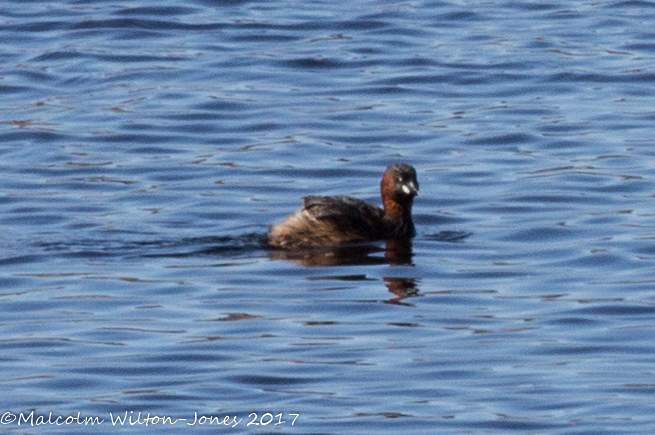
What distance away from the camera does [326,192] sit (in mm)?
15562

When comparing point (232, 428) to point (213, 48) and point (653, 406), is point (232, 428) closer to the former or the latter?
point (653, 406)

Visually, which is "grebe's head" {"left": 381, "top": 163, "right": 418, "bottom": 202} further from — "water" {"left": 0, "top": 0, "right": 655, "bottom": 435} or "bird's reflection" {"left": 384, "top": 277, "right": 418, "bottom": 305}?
"bird's reflection" {"left": 384, "top": 277, "right": 418, "bottom": 305}

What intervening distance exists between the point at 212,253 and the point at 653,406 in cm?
476

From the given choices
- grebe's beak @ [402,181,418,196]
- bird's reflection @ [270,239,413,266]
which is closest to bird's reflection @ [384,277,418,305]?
bird's reflection @ [270,239,413,266]

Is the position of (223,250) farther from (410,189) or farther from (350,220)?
(410,189)

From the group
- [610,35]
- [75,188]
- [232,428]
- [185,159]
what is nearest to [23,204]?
[75,188]

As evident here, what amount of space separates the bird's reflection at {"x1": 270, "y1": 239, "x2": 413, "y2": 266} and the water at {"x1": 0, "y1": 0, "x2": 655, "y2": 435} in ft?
0.13

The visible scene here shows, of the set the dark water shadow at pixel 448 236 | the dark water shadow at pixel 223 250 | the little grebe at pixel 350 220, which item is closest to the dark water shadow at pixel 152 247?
the dark water shadow at pixel 223 250

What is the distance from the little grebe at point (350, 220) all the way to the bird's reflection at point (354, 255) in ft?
0.26

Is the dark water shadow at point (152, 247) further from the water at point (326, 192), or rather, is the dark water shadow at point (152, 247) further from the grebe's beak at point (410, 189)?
the grebe's beak at point (410, 189)

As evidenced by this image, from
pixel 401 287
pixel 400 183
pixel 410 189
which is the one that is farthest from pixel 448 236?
pixel 401 287

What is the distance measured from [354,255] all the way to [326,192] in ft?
6.71

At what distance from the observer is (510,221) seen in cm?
1428

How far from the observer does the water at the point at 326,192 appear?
9820 millimetres
